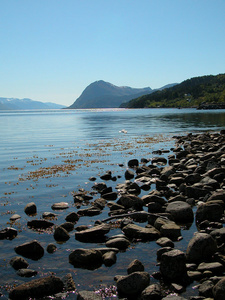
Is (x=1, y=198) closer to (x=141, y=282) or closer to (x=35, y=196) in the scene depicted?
(x=35, y=196)

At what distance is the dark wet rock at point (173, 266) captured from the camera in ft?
29.6

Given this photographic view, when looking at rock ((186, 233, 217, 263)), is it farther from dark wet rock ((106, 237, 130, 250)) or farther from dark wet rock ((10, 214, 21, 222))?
dark wet rock ((10, 214, 21, 222))

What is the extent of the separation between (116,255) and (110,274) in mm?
1263

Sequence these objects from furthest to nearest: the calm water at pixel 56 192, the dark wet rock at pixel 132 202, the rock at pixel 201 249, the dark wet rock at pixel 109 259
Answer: the dark wet rock at pixel 132 202
the dark wet rock at pixel 109 259
the rock at pixel 201 249
the calm water at pixel 56 192

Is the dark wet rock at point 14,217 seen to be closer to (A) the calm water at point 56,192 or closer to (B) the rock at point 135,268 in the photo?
(A) the calm water at point 56,192

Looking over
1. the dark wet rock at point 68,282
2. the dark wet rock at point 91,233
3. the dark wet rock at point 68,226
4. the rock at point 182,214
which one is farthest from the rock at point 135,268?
the rock at point 182,214

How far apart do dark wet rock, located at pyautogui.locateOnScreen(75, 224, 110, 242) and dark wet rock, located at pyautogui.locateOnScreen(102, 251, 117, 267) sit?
1.98 m

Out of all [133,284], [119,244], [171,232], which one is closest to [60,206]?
[119,244]

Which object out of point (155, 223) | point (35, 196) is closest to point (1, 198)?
point (35, 196)

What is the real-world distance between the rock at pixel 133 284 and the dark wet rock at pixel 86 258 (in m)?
1.67

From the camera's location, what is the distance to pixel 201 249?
984cm

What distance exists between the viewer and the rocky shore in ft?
27.7

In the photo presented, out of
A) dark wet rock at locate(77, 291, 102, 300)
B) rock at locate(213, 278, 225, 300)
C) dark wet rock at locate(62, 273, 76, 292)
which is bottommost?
dark wet rock at locate(62, 273, 76, 292)

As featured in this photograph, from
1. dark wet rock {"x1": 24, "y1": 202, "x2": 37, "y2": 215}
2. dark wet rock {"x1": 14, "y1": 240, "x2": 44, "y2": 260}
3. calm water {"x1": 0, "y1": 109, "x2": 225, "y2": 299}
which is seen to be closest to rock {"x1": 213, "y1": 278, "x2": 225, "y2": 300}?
calm water {"x1": 0, "y1": 109, "x2": 225, "y2": 299}
